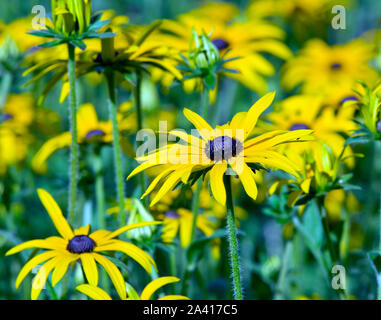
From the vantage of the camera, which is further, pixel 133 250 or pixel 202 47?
pixel 202 47

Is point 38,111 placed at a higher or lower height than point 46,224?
higher

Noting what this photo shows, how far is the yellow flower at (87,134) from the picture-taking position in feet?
6.65

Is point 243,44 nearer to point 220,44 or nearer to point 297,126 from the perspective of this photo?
point 220,44

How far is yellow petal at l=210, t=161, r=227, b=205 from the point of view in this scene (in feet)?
4.12

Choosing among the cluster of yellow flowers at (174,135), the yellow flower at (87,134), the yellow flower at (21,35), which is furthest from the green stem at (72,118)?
the yellow flower at (21,35)

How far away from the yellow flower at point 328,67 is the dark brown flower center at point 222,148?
1472 mm

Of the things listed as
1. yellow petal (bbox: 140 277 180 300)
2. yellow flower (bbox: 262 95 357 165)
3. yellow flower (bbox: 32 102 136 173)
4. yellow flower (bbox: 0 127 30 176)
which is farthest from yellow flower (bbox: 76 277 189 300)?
yellow flower (bbox: 0 127 30 176)

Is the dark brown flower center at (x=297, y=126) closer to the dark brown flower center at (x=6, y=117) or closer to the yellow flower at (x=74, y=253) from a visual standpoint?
the yellow flower at (x=74, y=253)

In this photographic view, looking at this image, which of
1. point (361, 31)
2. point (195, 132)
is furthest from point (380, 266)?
point (361, 31)

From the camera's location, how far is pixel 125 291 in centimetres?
138

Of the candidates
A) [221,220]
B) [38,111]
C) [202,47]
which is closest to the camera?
[202,47]

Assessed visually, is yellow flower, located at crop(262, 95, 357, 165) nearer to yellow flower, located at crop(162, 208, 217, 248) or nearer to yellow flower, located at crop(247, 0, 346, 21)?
yellow flower, located at crop(162, 208, 217, 248)

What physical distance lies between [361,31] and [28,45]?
3.02m
